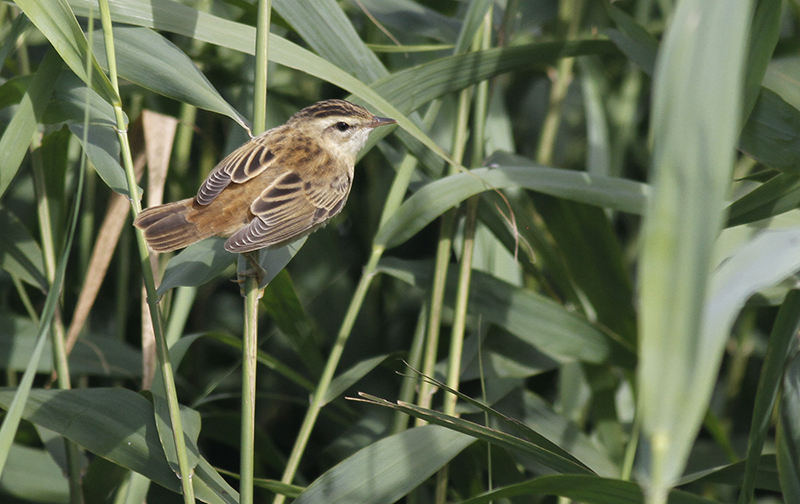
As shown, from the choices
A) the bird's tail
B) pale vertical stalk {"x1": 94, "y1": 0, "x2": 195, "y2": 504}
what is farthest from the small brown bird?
pale vertical stalk {"x1": 94, "y1": 0, "x2": 195, "y2": 504}

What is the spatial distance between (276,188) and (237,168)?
0.46 feet

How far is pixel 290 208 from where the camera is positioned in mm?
1744

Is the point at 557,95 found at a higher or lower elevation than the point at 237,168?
higher

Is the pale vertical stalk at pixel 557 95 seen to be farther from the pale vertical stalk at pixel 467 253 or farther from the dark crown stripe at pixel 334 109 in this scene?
the dark crown stripe at pixel 334 109

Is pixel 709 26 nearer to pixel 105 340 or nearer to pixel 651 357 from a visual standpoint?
pixel 651 357

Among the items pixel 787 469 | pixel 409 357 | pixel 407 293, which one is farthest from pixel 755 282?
pixel 407 293

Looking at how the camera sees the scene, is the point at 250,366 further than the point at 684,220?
Yes

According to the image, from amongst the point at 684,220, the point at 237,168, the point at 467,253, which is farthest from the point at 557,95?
the point at 684,220

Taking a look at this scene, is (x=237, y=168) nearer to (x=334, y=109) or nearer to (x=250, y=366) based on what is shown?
(x=334, y=109)

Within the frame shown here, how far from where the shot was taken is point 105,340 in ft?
7.53

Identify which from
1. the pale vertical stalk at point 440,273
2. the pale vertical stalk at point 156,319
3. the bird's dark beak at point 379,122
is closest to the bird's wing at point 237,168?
the bird's dark beak at point 379,122

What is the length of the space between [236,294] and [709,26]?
268 cm

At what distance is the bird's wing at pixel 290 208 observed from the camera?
1547 millimetres

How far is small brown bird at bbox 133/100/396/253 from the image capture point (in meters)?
1.56
